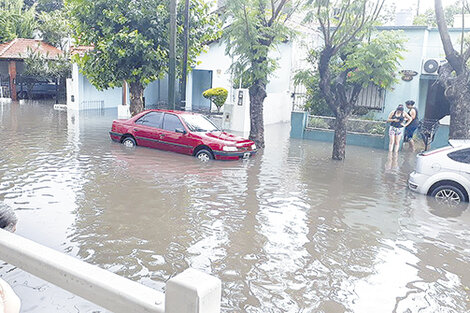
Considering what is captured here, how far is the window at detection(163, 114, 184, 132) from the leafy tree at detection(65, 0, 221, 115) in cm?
246

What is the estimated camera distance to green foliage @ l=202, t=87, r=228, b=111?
80.8ft

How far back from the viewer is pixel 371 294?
205 inches

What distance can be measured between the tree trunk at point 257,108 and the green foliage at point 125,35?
9.97 ft

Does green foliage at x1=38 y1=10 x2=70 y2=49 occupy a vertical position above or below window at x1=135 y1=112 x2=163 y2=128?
above

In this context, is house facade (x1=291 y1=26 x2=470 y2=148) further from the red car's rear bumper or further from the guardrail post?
the guardrail post

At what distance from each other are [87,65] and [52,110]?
11113 mm

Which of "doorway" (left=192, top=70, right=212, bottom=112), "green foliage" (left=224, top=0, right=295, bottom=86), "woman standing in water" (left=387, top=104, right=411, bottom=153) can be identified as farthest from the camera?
"doorway" (left=192, top=70, right=212, bottom=112)

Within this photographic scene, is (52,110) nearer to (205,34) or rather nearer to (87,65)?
(87,65)

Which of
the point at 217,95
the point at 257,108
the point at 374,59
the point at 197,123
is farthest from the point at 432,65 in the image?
the point at 217,95

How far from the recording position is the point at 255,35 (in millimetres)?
13828

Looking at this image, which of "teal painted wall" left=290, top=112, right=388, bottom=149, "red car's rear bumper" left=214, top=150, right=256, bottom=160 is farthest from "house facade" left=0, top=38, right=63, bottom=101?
"red car's rear bumper" left=214, top=150, right=256, bottom=160

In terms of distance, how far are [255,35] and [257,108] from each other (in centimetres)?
249

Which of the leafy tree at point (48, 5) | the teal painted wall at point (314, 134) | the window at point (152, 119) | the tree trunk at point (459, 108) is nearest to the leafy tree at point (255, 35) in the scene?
the window at point (152, 119)

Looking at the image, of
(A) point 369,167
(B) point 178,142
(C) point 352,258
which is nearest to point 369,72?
(A) point 369,167
